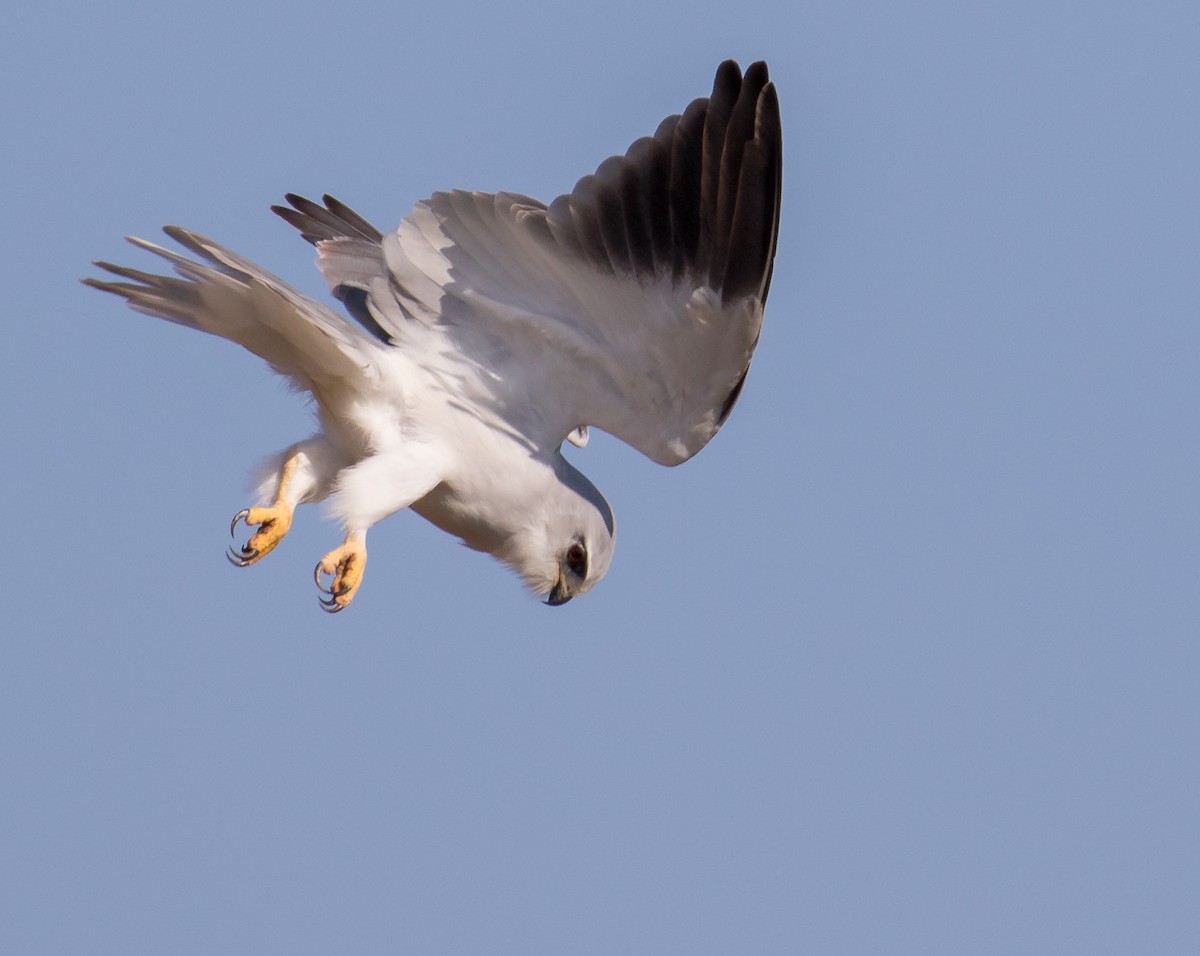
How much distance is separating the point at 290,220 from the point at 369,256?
1.17m

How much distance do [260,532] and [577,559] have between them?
1.39 meters

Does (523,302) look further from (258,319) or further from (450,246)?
(258,319)

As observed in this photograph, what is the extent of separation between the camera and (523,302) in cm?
736

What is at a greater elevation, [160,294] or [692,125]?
[692,125]

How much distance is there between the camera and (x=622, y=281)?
711 cm

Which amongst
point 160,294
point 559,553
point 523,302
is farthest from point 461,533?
point 160,294

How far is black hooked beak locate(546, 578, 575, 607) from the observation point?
7.76 m

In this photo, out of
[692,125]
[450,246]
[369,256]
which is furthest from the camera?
[369,256]

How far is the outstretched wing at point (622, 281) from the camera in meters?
6.80

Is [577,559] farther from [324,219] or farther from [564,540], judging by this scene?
[324,219]

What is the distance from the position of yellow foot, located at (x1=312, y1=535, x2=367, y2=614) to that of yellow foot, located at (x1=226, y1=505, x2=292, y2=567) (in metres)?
0.21

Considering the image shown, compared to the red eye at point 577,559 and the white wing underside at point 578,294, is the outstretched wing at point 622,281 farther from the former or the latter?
the red eye at point 577,559

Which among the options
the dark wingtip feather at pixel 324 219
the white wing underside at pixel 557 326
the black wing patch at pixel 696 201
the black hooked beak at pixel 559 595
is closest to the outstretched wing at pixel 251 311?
the white wing underside at pixel 557 326

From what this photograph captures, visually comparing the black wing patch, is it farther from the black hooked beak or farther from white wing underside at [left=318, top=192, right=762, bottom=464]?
the black hooked beak
